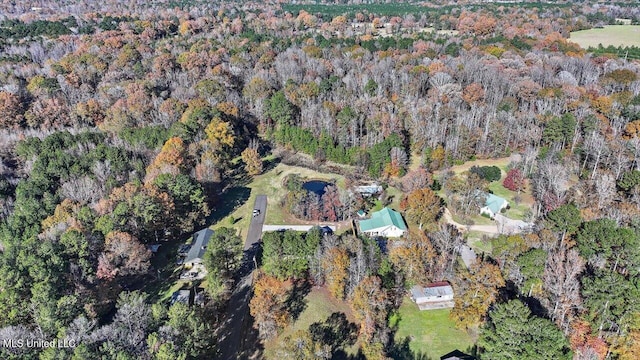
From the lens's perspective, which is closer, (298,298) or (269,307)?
(269,307)

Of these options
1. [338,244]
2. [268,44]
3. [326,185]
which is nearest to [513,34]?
[268,44]

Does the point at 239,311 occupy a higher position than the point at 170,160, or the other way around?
the point at 170,160

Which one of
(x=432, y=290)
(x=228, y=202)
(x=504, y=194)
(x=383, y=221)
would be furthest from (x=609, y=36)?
(x=228, y=202)

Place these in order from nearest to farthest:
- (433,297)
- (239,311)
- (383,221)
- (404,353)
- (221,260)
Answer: (404,353) → (433,297) → (239,311) → (221,260) → (383,221)

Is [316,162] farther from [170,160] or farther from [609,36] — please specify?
[609,36]

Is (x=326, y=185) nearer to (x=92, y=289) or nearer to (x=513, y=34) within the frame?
(x=92, y=289)

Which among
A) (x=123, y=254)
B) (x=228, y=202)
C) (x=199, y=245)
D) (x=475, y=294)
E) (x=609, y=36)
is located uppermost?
(x=609, y=36)
